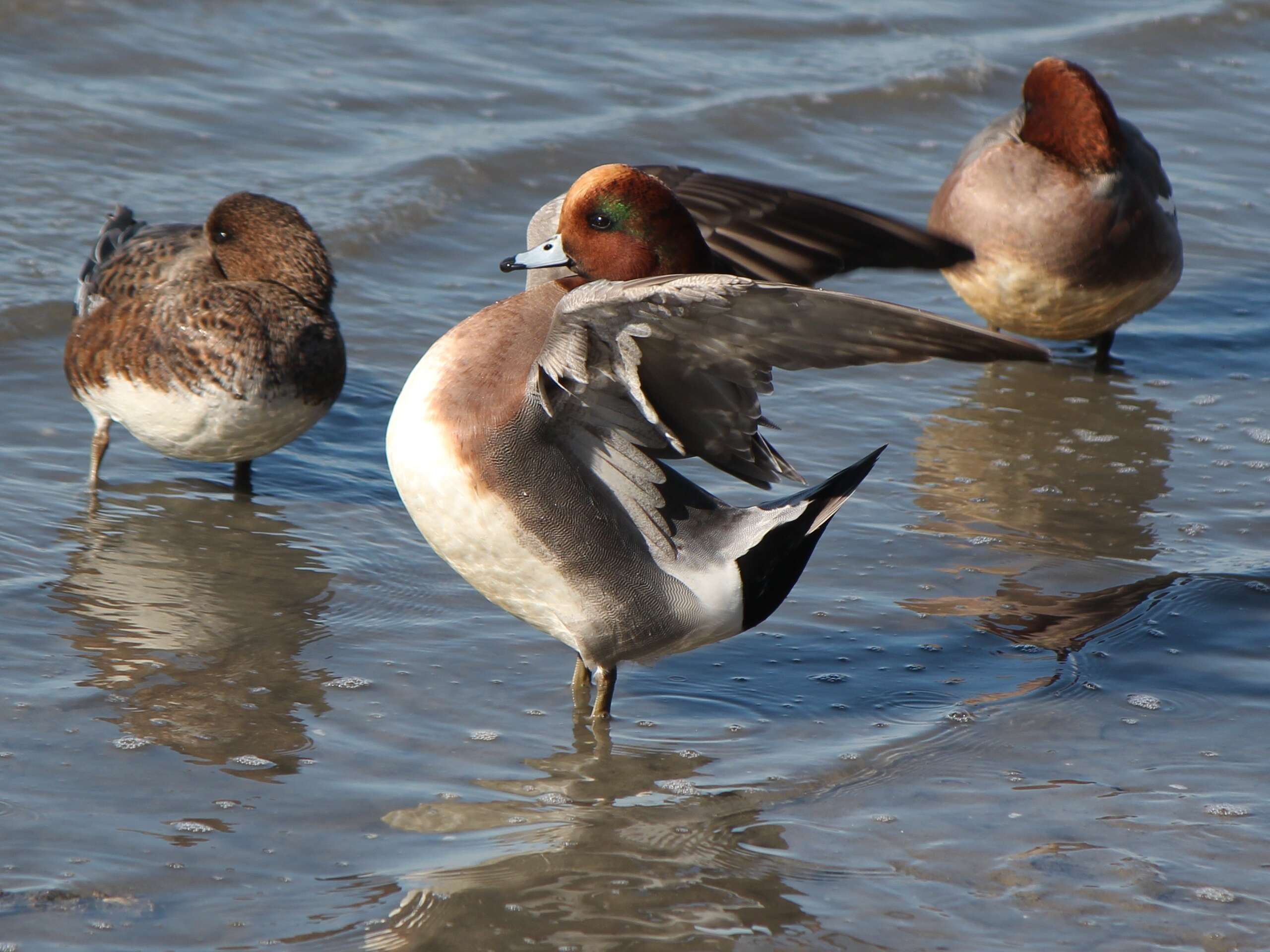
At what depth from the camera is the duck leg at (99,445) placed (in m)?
5.17

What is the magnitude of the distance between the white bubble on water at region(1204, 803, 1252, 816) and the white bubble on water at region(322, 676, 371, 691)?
6.77 ft

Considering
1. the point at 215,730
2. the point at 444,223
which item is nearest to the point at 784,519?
the point at 215,730

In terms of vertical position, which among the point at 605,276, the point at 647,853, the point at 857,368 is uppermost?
Answer: the point at 605,276

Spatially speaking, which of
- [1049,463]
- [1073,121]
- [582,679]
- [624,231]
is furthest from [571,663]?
[1073,121]

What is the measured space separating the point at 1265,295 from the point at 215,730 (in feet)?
18.6

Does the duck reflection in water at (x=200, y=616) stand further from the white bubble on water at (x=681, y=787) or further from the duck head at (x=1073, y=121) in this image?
the duck head at (x=1073, y=121)

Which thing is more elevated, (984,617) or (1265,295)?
(1265,295)

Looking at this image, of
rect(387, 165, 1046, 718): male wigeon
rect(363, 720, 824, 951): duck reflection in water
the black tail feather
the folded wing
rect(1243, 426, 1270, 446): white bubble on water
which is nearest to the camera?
rect(363, 720, 824, 951): duck reflection in water

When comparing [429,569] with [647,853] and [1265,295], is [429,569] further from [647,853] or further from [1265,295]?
[1265,295]

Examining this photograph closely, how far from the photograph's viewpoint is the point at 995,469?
5.79 meters

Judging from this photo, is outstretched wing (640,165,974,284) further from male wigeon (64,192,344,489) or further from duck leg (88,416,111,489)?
duck leg (88,416,111,489)

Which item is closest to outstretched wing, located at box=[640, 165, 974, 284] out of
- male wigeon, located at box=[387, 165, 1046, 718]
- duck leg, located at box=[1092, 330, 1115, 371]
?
male wigeon, located at box=[387, 165, 1046, 718]

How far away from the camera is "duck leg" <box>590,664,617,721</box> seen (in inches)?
157

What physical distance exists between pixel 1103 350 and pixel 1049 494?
1498 mm
